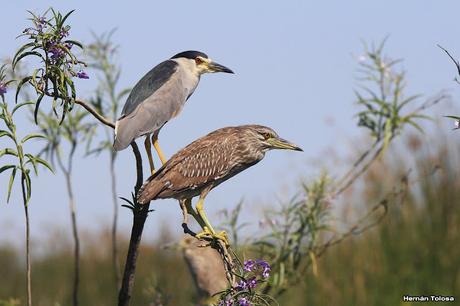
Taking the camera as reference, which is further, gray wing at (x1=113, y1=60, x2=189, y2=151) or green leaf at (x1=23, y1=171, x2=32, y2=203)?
gray wing at (x1=113, y1=60, x2=189, y2=151)

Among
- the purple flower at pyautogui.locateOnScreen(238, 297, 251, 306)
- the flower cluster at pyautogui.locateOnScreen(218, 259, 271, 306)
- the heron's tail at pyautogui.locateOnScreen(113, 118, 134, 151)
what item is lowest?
the purple flower at pyautogui.locateOnScreen(238, 297, 251, 306)

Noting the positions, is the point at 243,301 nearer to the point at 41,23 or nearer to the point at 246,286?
the point at 246,286

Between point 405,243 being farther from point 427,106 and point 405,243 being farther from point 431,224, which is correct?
point 427,106

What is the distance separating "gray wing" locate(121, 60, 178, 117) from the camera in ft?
18.9

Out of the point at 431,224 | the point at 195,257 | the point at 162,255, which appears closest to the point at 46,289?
the point at 162,255

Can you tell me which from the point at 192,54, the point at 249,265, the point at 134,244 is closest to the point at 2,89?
the point at 134,244

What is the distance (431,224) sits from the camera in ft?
32.5

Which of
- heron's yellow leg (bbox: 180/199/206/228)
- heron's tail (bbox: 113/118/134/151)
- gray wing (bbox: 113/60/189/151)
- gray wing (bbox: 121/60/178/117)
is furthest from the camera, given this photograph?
gray wing (bbox: 121/60/178/117)

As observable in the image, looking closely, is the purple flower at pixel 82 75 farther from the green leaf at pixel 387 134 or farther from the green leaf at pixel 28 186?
the green leaf at pixel 387 134

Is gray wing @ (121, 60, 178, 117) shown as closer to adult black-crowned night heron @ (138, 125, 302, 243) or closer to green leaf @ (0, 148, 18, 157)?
adult black-crowned night heron @ (138, 125, 302, 243)

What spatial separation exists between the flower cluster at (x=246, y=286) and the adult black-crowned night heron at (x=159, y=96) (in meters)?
1.63

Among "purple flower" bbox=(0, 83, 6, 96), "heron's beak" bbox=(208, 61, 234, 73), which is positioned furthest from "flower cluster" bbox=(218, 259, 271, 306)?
"heron's beak" bbox=(208, 61, 234, 73)

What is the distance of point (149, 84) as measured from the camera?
19.8 feet

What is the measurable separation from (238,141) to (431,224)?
561 centimetres
